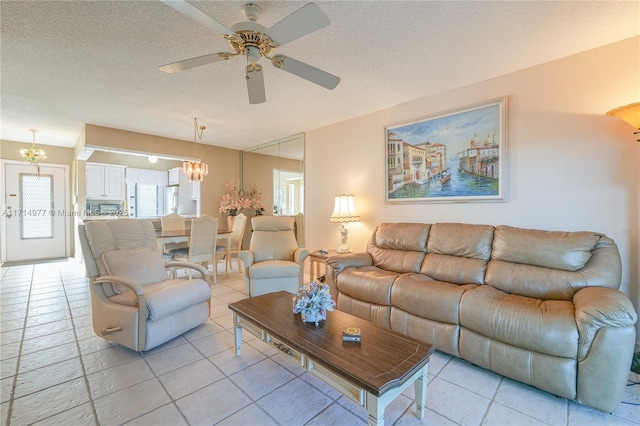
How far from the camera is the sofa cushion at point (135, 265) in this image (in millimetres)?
2459

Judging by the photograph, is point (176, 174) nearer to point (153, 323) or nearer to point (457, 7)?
point (153, 323)

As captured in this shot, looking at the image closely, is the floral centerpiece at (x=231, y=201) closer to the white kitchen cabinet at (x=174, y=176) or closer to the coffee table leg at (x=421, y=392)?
the white kitchen cabinet at (x=174, y=176)

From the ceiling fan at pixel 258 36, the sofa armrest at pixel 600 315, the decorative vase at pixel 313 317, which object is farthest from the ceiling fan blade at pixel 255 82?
the sofa armrest at pixel 600 315

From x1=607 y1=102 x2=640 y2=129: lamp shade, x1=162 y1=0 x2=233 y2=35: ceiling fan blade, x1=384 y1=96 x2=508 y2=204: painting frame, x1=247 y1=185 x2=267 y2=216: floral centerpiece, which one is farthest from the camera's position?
x1=247 y1=185 x2=267 y2=216: floral centerpiece

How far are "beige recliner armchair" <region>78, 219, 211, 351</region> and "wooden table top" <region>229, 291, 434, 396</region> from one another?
0.69 meters

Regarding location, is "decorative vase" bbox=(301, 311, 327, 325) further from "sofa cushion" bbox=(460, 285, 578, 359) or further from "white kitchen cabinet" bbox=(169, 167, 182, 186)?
"white kitchen cabinet" bbox=(169, 167, 182, 186)

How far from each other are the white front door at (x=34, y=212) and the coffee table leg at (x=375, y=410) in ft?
26.0

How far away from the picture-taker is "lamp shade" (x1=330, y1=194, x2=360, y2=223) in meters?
3.79

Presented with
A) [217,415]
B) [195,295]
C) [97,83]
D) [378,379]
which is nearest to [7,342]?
[195,295]

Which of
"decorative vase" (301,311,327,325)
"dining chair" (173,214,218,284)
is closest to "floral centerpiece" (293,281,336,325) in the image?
"decorative vase" (301,311,327,325)

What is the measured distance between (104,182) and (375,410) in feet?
26.0

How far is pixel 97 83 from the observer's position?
2.92m

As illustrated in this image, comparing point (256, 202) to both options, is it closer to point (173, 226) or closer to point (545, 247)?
point (173, 226)

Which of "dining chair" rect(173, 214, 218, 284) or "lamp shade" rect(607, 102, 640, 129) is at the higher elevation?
"lamp shade" rect(607, 102, 640, 129)
